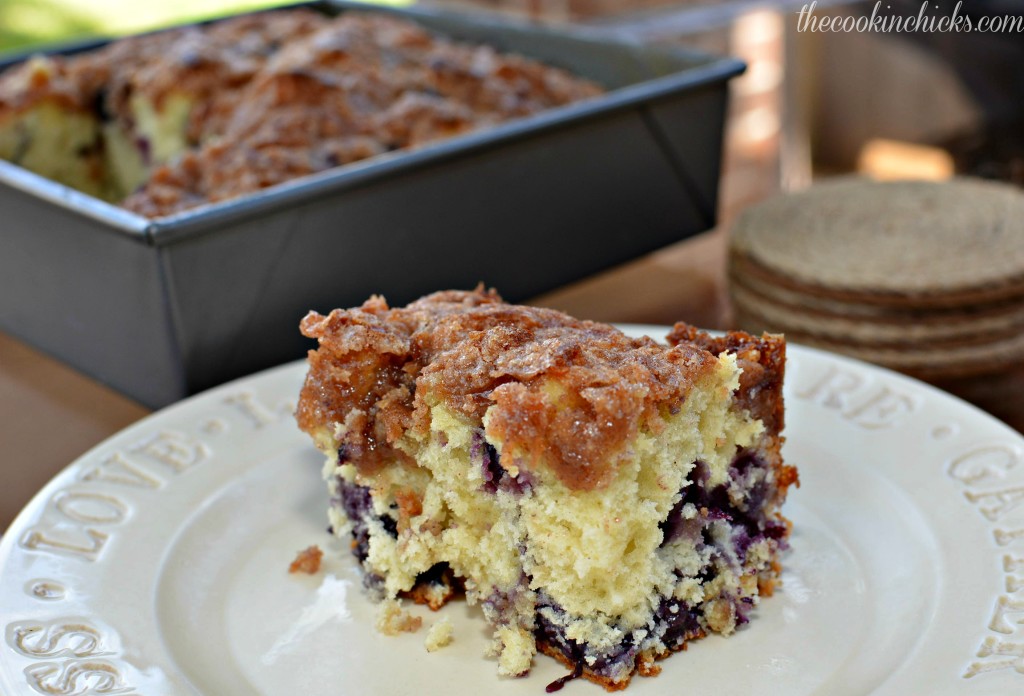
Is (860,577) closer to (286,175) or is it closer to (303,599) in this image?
(303,599)

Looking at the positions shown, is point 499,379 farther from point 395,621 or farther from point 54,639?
point 54,639

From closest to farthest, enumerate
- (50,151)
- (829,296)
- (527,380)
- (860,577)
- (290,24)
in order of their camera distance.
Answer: (527,380), (860,577), (829,296), (50,151), (290,24)

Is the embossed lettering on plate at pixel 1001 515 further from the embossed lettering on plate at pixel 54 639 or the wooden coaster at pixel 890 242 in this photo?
the embossed lettering on plate at pixel 54 639

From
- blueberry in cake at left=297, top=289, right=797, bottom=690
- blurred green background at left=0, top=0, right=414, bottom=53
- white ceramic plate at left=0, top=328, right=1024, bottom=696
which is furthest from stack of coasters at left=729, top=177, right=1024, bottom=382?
blurred green background at left=0, top=0, right=414, bottom=53

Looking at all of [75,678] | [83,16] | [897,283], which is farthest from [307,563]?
[83,16]

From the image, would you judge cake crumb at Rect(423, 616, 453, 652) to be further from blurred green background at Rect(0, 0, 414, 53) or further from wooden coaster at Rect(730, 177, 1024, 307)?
blurred green background at Rect(0, 0, 414, 53)

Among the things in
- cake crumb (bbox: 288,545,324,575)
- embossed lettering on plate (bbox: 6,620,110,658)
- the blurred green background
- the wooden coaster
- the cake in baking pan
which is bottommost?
the blurred green background

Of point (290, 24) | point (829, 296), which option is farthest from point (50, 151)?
point (829, 296)
